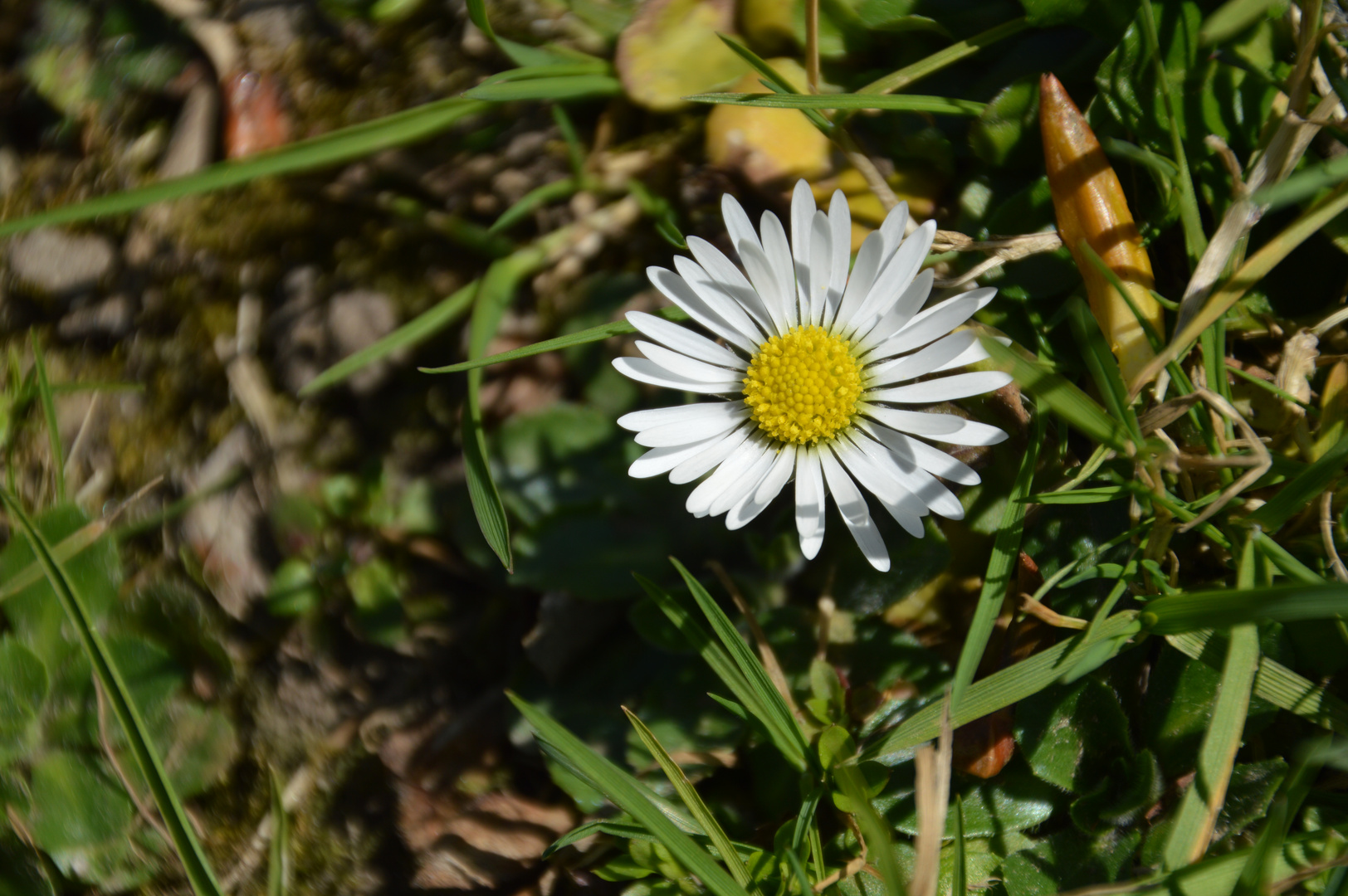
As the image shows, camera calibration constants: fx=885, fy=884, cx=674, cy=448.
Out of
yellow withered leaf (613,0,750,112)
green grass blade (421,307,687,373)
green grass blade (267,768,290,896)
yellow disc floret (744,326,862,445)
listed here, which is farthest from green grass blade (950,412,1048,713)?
green grass blade (267,768,290,896)

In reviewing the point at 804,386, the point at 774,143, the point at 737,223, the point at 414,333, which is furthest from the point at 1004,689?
the point at 414,333

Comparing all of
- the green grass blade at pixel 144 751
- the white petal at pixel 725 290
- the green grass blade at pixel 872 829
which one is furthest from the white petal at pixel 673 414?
the green grass blade at pixel 144 751

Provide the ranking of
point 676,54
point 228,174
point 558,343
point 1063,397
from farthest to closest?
point 676,54 < point 228,174 < point 558,343 < point 1063,397

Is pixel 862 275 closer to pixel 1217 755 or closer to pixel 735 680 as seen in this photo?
pixel 735 680

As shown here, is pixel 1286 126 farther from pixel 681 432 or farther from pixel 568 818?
pixel 568 818

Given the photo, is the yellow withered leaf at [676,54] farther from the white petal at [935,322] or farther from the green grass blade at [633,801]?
the green grass blade at [633,801]
